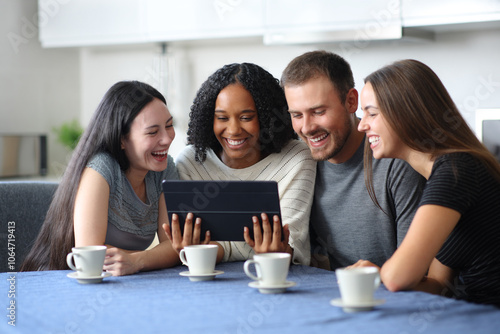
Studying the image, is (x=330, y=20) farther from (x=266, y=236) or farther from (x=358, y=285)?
(x=358, y=285)

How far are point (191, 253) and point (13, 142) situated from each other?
99.7 inches

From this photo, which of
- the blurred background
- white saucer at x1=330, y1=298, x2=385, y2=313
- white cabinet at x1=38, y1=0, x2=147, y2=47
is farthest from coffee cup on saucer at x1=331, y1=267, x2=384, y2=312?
white cabinet at x1=38, y1=0, x2=147, y2=47

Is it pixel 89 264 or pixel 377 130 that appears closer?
pixel 89 264

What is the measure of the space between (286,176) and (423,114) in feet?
1.64

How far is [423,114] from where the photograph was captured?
1392mm

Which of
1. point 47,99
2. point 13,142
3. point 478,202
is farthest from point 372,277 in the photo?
point 47,99

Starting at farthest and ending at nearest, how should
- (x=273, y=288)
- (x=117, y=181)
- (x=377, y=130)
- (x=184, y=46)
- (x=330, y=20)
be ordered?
1. (x=184, y=46)
2. (x=330, y=20)
3. (x=117, y=181)
4. (x=377, y=130)
5. (x=273, y=288)

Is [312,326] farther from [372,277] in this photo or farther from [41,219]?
[41,219]

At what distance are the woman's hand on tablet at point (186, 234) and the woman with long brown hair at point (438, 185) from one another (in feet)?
1.30

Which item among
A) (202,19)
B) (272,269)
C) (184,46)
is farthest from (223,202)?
(184,46)

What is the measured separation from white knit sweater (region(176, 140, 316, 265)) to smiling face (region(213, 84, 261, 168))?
0.06m

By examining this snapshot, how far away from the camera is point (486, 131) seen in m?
2.38

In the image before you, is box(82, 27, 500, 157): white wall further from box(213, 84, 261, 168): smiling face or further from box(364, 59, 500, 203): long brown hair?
box(364, 59, 500, 203): long brown hair

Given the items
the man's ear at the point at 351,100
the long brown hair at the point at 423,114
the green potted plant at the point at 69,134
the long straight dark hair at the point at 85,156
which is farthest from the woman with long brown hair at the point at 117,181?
the green potted plant at the point at 69,134
